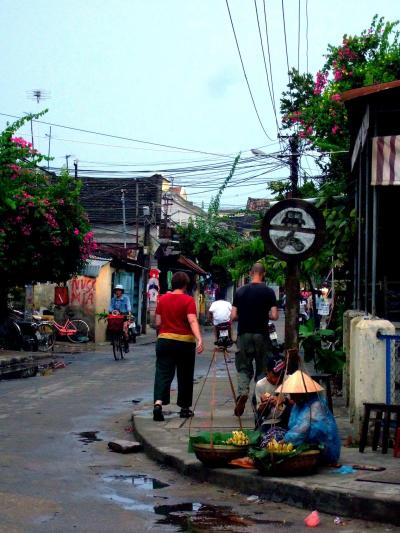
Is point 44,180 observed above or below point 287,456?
above

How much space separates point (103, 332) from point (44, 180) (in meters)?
9.93

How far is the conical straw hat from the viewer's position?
8070mm

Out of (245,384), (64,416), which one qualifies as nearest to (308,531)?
(245,384)

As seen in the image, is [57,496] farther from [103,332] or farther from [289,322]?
[103,332]

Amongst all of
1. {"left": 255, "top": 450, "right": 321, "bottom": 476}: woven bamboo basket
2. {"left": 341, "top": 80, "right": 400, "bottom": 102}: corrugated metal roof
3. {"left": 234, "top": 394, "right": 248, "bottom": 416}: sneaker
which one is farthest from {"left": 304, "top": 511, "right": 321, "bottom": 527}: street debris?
{"left": 234, "top": 394, "right": 248, "bottom": 416}: sneaker

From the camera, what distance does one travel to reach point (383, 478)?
24.0 feet

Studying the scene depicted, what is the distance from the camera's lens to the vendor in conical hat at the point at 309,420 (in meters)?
7.83

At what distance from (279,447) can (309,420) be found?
465 millimetres

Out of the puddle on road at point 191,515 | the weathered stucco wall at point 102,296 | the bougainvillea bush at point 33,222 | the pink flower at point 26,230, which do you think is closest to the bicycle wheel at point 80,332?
the weathered stucco wall at point 102,296

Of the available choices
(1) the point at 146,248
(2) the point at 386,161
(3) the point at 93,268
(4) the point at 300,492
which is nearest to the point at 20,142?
(3) the point at 93,268

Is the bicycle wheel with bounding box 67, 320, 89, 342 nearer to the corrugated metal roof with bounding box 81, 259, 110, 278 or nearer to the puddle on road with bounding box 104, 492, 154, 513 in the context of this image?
the corrugated metal roof with bounding box 81, 259, 110, 278

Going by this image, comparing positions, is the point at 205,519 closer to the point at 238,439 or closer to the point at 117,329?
the point at 238,439

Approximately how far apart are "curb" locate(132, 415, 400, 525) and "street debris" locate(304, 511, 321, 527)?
27cm

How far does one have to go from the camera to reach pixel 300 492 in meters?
7.07
